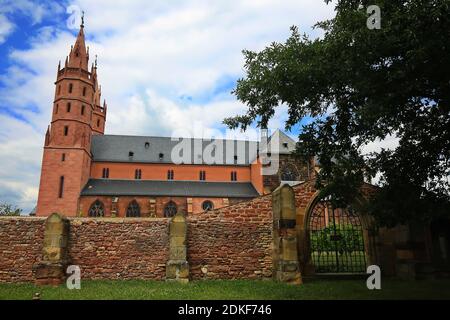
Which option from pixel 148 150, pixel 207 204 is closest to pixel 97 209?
pixel 148 150

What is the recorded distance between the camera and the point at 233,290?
9.99 metres

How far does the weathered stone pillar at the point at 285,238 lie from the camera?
38.1ft

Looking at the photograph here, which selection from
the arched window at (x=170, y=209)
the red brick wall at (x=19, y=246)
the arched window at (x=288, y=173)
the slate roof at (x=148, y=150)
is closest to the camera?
the red brick wall at (x=19, y=246)

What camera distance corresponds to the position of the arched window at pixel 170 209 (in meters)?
37.4

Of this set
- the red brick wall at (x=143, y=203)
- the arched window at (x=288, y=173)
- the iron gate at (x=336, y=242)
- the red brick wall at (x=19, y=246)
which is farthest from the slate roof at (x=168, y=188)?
the red brick wall at (x=19, y=246)

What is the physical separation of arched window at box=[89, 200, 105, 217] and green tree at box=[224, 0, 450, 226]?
97.6 feet

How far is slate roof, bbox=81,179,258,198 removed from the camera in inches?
1479

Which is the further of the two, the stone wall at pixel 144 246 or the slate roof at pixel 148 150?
the slate roof at pixel 148 150

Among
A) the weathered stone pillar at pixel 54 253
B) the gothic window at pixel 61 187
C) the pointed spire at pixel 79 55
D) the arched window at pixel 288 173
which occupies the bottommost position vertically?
the weathered stone pillar at pixel 54 253

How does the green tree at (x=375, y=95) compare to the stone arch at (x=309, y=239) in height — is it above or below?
above

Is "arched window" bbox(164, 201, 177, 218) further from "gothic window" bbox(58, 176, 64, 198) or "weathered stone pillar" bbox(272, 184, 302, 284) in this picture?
"weathered stone pillar" bbox(272, 184, 302, 284)

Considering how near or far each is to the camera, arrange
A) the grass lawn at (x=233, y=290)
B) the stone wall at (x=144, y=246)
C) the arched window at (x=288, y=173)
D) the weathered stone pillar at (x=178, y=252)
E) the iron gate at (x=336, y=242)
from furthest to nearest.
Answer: the arched window at (x=288, y=173)
the iron gate at (x=336, y=242)
the stone wall at (x=144, y=246)
the weathered stone pillar at (x=178, y=252)
the grass lawn at (x=233, y=290)

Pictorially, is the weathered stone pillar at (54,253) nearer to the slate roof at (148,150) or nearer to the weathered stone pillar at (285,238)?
the weathered stone pillar at (285,238)

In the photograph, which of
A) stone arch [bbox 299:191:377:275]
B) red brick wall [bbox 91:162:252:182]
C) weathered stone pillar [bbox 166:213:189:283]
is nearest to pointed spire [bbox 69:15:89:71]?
red brick wall [bbox 91:162:252:182]
